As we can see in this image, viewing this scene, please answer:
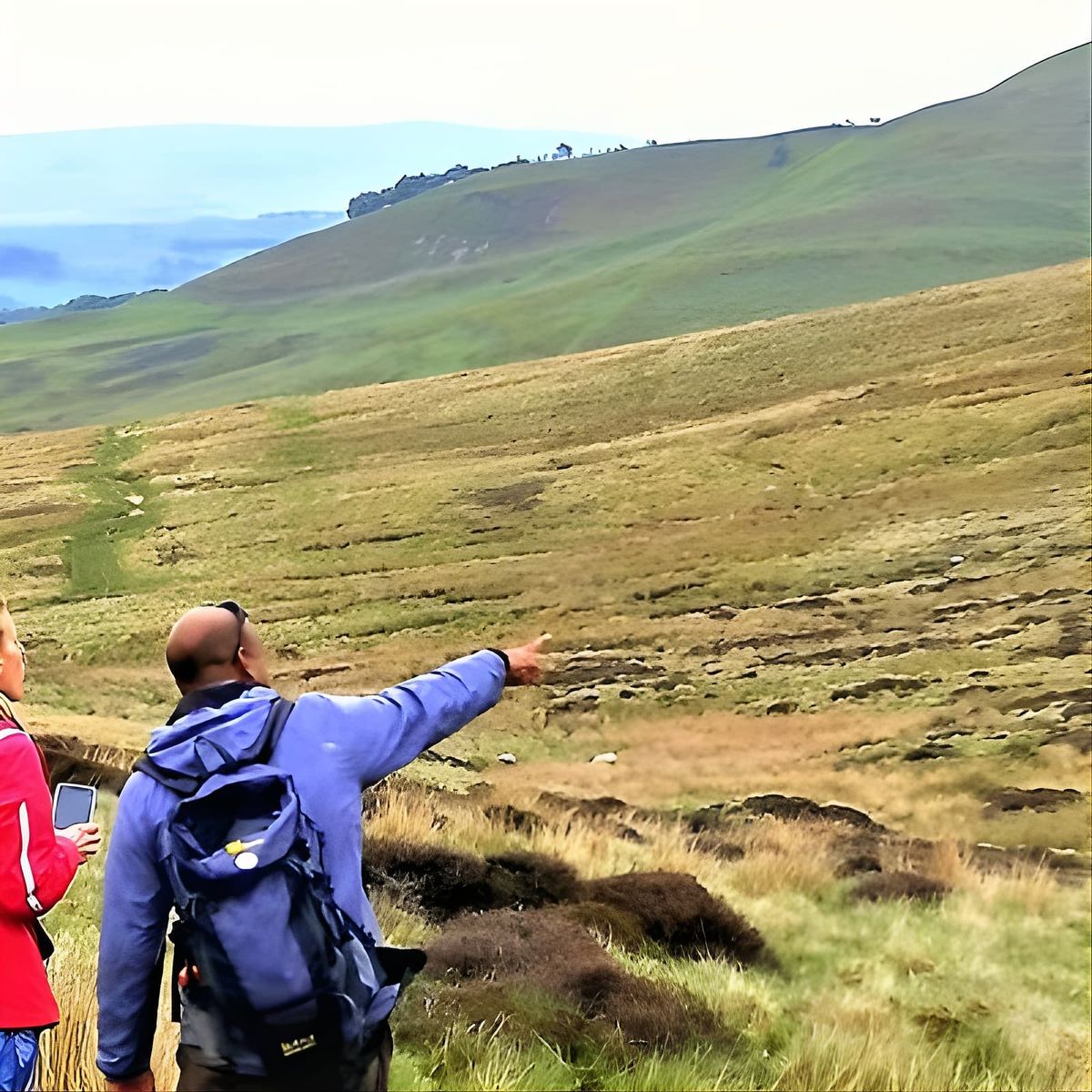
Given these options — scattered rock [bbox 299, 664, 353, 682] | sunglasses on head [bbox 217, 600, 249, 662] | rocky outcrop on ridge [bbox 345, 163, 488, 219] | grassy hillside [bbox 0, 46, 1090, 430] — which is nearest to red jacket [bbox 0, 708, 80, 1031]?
sunglasses on head [bbox 217, 600, 249, 662]

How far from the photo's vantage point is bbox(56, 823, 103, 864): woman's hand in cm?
216

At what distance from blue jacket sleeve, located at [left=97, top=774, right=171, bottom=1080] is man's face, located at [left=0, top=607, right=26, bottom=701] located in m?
0.42

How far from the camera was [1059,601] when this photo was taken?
7141mm

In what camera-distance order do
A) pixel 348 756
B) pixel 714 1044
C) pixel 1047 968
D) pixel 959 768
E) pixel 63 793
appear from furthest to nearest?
pixel 959 768, pixel 1047 968, pixel 714 1044, pixel 63 793, pixel 348 756

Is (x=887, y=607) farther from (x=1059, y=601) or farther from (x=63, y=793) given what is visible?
(x=63, y=793)

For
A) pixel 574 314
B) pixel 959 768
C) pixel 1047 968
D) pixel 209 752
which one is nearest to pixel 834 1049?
pixel 1047 968

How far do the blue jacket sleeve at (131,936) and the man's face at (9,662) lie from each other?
419mm

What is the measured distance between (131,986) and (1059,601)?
6528 millimetres

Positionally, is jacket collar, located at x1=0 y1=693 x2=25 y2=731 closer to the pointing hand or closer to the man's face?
the man's face

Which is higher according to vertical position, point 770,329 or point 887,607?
point 770,329

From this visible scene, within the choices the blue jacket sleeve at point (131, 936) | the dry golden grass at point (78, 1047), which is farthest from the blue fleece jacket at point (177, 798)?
the dry golden grass at point (78, 1047)

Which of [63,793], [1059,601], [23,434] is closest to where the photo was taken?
[63,793]

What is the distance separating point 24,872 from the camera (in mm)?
1871

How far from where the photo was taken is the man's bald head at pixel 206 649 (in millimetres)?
1929
